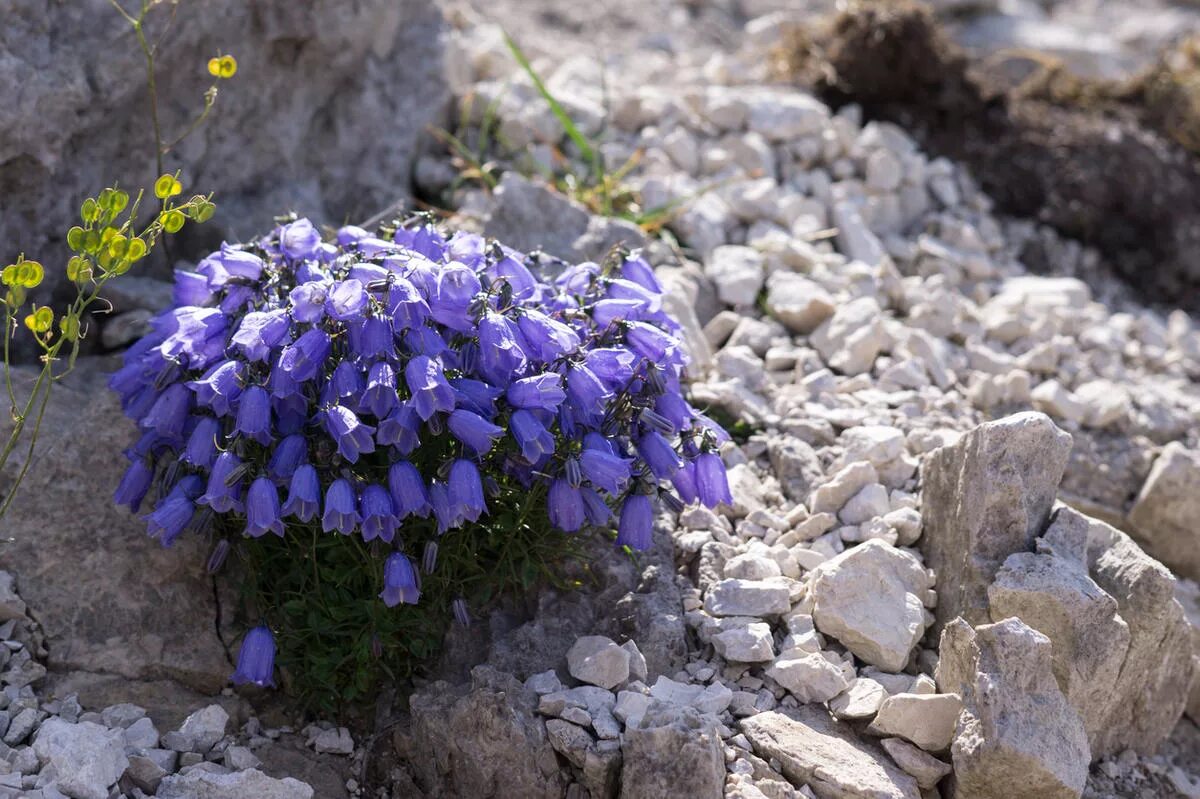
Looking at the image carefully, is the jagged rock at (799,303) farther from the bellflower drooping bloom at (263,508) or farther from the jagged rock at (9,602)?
the jagged rock at (9,602)

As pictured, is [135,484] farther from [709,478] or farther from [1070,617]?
[1070,617]

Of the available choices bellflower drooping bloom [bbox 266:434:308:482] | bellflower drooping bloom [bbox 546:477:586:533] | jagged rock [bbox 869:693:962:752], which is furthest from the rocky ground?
bellflower drooping bloom [bbox 266:434:308:482]

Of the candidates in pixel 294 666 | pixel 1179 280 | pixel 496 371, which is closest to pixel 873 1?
pixel 1179 280

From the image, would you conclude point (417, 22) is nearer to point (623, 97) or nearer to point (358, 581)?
point (623, 97)

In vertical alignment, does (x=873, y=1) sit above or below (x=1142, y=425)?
above

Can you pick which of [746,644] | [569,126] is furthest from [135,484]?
[569,126]

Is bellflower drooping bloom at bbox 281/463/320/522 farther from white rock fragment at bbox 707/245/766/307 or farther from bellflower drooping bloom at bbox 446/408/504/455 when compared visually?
white rock fragment at bbox 707/245/766/307

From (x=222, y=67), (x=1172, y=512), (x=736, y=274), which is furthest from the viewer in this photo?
(x=736, y=274)
